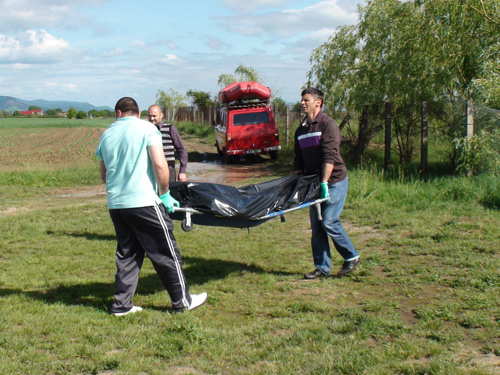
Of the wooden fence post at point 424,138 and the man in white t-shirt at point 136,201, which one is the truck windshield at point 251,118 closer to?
the wooden fence post at point 424,138

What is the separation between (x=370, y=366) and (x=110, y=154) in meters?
2.72

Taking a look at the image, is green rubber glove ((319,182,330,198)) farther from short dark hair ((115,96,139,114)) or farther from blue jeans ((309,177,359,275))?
short dark hair ((115,96,139,114))

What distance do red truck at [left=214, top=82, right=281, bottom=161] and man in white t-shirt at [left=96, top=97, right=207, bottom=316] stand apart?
15156mm

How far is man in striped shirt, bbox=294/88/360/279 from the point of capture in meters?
5.64

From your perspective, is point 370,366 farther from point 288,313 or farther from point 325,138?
point 325,138

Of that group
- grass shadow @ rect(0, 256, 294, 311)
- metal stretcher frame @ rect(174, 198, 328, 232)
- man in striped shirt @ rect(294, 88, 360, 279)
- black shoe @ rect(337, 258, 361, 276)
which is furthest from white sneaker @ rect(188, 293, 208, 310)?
black shoe @ rect(337, 258, 361, 276)

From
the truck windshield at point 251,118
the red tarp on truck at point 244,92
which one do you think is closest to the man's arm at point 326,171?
the truck windshield at point 251,118

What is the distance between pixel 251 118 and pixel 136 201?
52.6 feet

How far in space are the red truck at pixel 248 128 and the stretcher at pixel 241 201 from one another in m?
14.2

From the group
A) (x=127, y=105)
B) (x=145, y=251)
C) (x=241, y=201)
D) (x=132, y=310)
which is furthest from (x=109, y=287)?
(x=127, y=105)

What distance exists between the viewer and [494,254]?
20.0 ft

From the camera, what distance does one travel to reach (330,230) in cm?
577

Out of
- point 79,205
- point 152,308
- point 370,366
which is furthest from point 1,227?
point 370,366

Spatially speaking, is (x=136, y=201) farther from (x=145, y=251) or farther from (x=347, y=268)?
(x=347, y=268)
